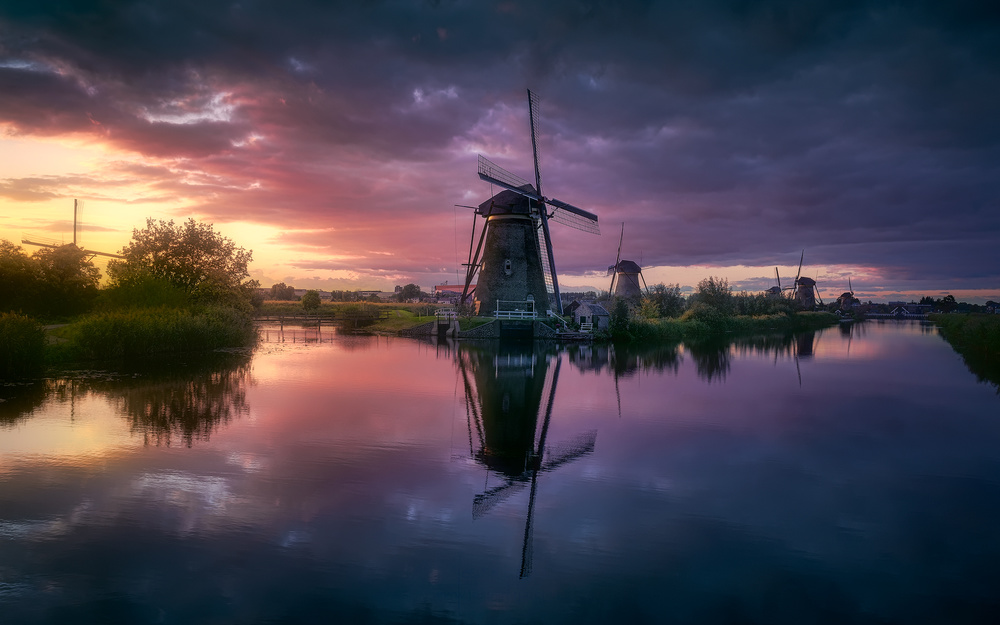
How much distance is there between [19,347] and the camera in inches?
648

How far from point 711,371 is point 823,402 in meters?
6.89

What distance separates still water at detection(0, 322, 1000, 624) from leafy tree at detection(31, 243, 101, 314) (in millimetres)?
20868

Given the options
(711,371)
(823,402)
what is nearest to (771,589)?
(823,402)

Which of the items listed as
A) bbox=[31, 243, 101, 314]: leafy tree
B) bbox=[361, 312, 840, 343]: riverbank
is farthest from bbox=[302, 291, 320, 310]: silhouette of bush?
bbox=[31, 243, 101, 314]: leafy tree

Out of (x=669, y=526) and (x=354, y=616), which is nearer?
(x=354, y=616)

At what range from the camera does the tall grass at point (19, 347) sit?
53.6 ft

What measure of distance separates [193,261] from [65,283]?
901cm

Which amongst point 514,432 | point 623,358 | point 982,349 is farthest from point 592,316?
point 514,432

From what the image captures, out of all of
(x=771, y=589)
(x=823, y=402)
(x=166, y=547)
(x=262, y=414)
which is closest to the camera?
(x=771, y=589)

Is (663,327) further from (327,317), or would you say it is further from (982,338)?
(327,317)

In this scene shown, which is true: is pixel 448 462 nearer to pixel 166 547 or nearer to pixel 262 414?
pixel 166 547

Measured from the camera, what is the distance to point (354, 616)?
4.69m

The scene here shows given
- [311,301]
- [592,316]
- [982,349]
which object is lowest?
[982,349]

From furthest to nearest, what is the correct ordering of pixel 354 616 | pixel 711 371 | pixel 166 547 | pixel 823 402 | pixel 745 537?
pixel 711 371 → pixel 823 402 → pixel 745 537 → pixel 166 547 → pixel 354 616
